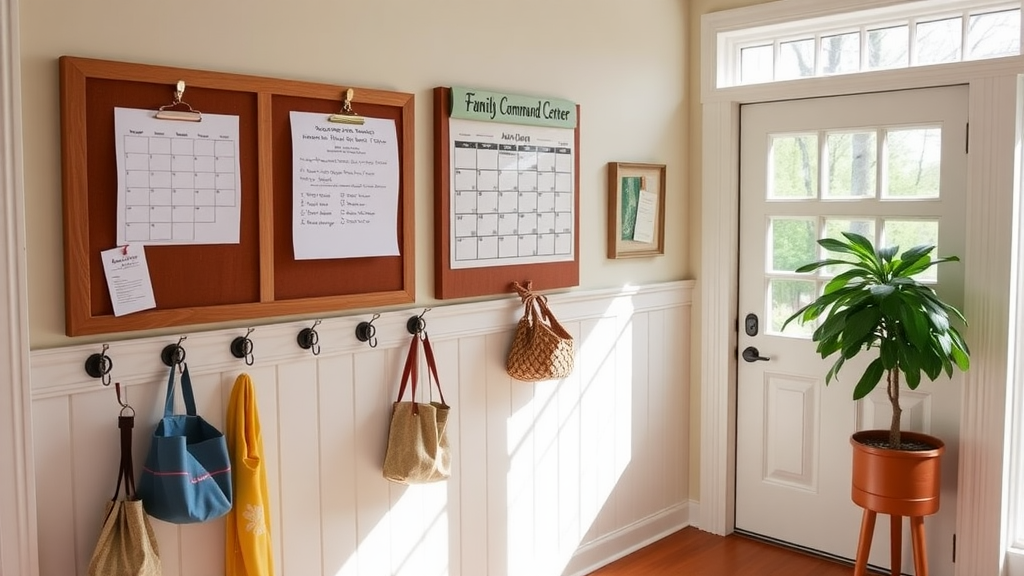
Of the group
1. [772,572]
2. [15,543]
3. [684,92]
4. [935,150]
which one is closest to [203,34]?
[15,543]

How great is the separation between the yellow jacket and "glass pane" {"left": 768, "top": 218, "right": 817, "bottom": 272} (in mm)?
2188

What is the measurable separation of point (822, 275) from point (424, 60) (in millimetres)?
1751

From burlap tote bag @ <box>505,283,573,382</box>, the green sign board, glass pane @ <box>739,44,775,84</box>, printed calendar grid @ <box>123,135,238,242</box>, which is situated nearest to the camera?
printed calendar grid @ <box>123,135,238,242</box>

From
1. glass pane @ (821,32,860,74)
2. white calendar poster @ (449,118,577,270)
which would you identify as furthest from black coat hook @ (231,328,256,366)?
glass pane @ (821,32,860,74)

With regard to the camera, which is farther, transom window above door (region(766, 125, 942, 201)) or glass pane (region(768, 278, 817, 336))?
glass pane (region(768, 278, 817, 336))

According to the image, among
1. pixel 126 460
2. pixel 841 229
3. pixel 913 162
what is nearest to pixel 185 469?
pixel 126 460

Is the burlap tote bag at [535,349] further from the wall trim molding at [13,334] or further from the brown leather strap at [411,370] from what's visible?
the wall trim molding at [13,334]

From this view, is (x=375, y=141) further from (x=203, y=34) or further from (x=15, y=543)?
(x=15, y=543)

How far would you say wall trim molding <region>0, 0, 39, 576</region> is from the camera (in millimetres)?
1912

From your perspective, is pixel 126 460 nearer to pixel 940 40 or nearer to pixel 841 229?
pixel 841 229

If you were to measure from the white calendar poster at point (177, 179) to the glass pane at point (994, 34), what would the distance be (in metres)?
2.44

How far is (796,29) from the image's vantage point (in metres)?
3.56

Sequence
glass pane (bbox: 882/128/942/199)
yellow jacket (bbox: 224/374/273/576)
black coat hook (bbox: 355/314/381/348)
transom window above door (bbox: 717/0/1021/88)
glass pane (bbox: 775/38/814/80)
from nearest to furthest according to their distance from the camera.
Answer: yellow jacket (bbox: 224/374/273/576), black coat hook (bbox: 355/314/381/348), transom window above door (bbox: 717/0/1021/88), glass pane (bbox: 882/128/942/199), glass pane (bbox: 775/38/814/80)

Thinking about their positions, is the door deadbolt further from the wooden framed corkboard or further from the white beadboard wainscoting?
the wooden framed corkboard
